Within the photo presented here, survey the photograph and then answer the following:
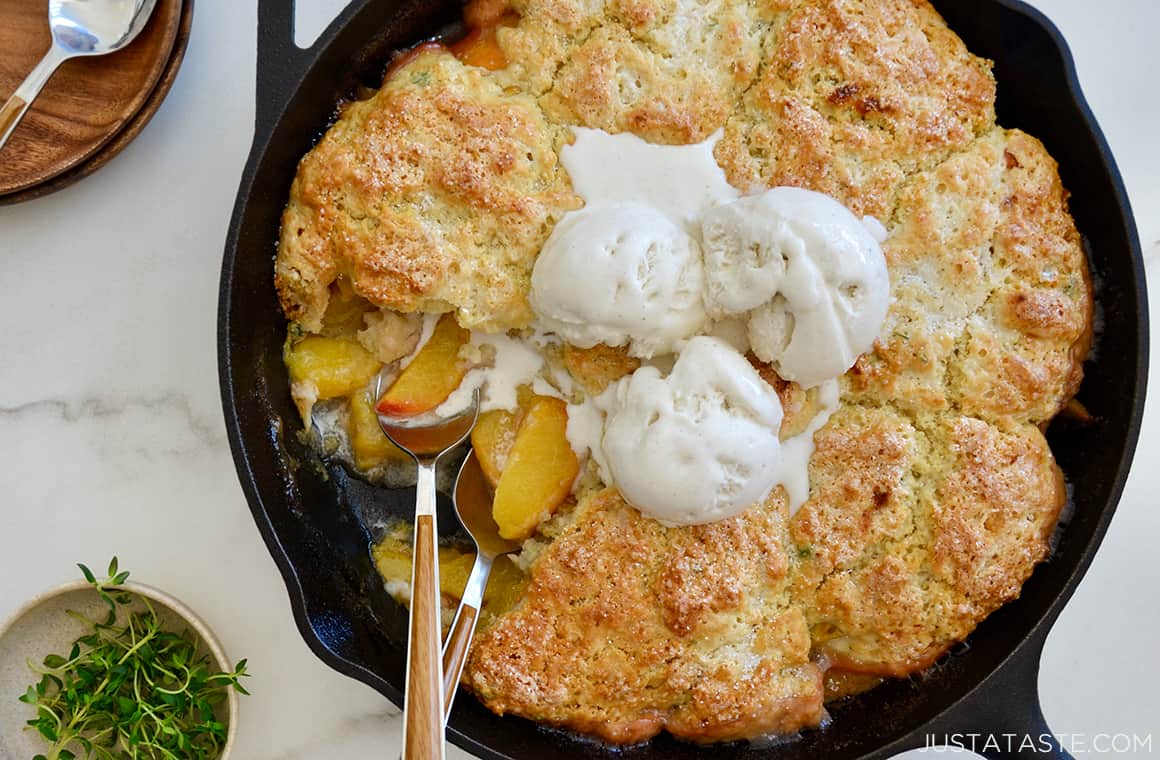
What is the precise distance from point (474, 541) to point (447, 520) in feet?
0.44

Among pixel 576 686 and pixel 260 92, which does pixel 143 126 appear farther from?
pixel 576 686

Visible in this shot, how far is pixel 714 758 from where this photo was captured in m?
2.14

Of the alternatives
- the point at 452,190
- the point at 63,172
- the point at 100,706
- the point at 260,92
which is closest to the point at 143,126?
the point at 63,172

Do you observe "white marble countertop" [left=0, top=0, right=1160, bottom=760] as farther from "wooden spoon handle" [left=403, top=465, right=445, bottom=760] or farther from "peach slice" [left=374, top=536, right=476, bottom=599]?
"wooden spoon handle" [left=403, top=465, right=445, bottom=760]

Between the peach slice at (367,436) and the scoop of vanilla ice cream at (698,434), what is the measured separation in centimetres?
61

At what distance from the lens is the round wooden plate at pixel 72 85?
2.29 m

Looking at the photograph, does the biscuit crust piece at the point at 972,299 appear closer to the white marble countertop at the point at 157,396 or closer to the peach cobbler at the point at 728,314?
the peach cobbler at the point at 728,314

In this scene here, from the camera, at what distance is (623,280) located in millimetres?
1820

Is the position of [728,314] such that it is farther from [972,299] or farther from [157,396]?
[157,396]

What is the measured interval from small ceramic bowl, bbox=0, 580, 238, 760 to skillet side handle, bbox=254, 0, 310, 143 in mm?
1098

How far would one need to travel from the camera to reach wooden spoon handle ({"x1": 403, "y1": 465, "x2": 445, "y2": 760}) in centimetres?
180

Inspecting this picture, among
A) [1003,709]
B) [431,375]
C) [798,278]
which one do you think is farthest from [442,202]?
[1003,709]

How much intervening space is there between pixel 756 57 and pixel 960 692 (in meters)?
1.41

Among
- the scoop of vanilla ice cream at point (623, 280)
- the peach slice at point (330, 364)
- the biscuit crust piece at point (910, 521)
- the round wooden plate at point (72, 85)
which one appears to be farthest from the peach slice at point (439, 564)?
the round wooden plate at point (72, 85)
